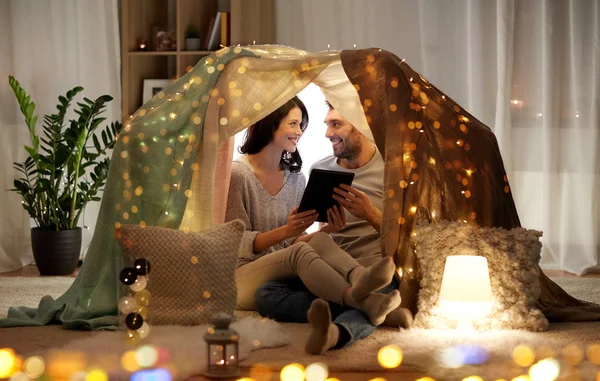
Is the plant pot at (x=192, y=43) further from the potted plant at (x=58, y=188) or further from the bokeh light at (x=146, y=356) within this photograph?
the bokeh light at (x=146, y=356)

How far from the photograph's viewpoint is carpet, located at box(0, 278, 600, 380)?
2504mm

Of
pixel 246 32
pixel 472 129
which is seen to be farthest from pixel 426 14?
pixel 472 129

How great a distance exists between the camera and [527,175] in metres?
5.04

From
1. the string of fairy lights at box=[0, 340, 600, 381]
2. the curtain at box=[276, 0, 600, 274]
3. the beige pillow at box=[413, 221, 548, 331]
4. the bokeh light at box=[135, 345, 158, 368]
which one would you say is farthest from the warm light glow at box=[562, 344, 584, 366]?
the curtain at box=[276, 0, 600, 274]

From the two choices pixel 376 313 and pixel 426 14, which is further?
pixel 426 14

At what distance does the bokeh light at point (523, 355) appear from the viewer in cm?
259

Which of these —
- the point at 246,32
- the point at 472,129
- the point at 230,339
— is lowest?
the point at 230,339

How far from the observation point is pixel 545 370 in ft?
8.22

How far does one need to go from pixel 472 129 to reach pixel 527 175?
1826mm

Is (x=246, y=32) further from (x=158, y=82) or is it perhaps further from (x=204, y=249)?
(x=204, y=249)

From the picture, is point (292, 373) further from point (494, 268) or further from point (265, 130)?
point (265, 130)

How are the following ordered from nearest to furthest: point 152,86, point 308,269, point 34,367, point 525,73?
point 34,367, point 308,269, point 525,73, point 152,86

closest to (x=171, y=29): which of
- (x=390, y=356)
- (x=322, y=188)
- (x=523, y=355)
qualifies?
(x=322, y=188)

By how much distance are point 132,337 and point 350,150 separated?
119 cm
